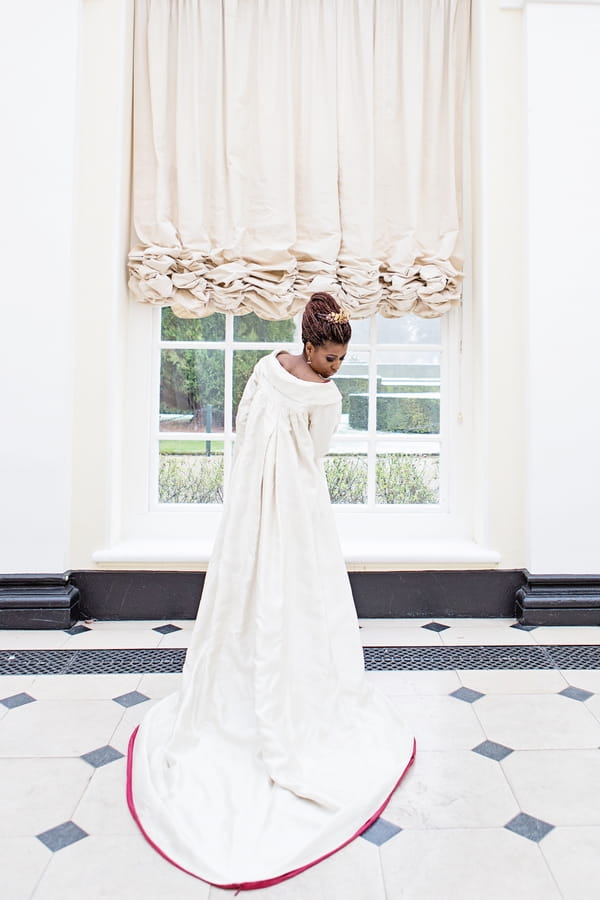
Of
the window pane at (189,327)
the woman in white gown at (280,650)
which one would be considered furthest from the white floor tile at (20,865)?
the window pane at (189,327)

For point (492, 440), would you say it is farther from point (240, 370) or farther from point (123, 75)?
point (123, 75)

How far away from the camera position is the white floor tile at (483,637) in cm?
296

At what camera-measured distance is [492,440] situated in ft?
10.9

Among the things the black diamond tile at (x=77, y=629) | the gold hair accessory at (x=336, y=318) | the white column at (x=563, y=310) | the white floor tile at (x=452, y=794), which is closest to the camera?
the white floor tile at (x=452, y=794)

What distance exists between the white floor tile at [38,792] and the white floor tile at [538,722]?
121 cm

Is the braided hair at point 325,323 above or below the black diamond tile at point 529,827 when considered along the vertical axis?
above

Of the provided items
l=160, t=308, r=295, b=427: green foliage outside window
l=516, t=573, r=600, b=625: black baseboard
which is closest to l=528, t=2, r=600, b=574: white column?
l=516, t=573, r=600, b=625: black baseboard

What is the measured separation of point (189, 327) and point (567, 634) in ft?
7.60

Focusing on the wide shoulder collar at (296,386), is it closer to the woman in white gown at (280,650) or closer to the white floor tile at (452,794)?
the woman in white gown at (280,650)

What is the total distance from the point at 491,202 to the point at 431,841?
2.77 meters

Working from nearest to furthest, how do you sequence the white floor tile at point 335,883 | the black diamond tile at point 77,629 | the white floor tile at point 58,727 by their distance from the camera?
the white floor tile at point 335,883 < the white floor tile at point 58,727 < the black diamond tile at point 77,629

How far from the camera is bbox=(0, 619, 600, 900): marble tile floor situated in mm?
1444

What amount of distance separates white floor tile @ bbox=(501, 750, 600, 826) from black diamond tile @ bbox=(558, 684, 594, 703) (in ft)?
1.26

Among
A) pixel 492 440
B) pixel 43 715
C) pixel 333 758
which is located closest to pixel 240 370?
pixel 492 440
